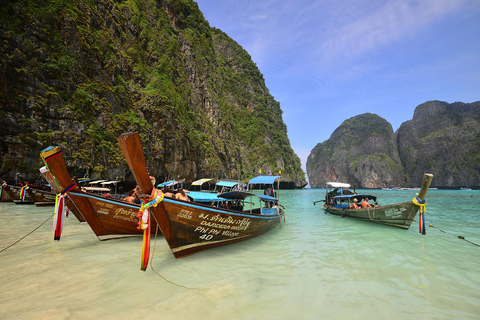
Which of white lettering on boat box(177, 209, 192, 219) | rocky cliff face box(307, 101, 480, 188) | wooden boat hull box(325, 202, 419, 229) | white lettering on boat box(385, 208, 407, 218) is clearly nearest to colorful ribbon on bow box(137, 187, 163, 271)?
white lettering on boat box(177, 209, 192, 219)

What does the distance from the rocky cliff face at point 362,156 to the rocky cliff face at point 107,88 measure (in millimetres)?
127019

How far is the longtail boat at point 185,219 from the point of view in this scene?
434 cm

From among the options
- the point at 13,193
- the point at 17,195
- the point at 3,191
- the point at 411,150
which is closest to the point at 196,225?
the point at 17,195

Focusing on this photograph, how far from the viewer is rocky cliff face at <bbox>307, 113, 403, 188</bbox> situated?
465 ft

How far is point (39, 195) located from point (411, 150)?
182522mm

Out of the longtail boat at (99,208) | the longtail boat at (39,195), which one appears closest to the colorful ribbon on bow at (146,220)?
the longtail boat at (99,208)

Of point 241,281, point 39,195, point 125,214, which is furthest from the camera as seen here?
point 39,195

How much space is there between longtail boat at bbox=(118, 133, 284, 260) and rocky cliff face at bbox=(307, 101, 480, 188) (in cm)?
15378

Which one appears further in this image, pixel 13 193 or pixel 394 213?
pixel 13 193

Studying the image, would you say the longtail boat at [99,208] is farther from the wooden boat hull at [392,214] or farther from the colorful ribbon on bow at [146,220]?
the wooden boat hull at [392,214]

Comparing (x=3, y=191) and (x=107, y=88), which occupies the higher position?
(x=107, y=88)

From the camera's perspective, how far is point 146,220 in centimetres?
486

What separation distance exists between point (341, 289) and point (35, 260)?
8.19 meters

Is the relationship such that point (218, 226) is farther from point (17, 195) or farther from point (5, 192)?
point (5, 192)
